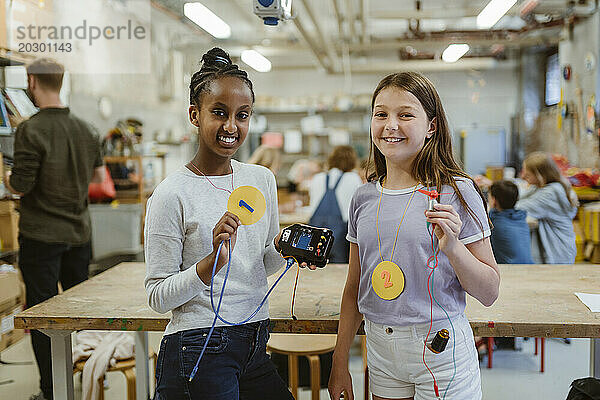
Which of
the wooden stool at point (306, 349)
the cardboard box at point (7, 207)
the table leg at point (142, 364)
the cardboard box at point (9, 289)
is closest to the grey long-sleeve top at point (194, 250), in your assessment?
the wooden stool at point (306, 349)

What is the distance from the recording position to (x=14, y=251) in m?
3.26

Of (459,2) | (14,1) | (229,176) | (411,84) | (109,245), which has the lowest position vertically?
(109,245)

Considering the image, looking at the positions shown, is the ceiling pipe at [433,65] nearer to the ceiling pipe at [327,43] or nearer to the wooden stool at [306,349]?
the ceiling pipe at [327,43]

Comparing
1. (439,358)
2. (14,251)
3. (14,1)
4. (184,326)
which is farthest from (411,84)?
(14,251)

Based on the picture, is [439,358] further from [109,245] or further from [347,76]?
[347,76]

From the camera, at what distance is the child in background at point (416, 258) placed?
4.64 feet

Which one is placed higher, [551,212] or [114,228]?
[551,212]

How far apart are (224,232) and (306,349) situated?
4.30ft

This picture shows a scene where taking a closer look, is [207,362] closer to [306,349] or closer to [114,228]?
[306,349]

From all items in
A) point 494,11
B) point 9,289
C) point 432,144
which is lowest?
point 9,289

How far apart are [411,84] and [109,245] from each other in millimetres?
4916

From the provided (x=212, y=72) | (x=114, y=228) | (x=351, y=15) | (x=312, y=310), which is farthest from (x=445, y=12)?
(x=212, y=72)

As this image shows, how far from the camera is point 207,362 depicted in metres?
1.44

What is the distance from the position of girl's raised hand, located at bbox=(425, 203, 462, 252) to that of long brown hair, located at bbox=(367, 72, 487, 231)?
5.3 inches
